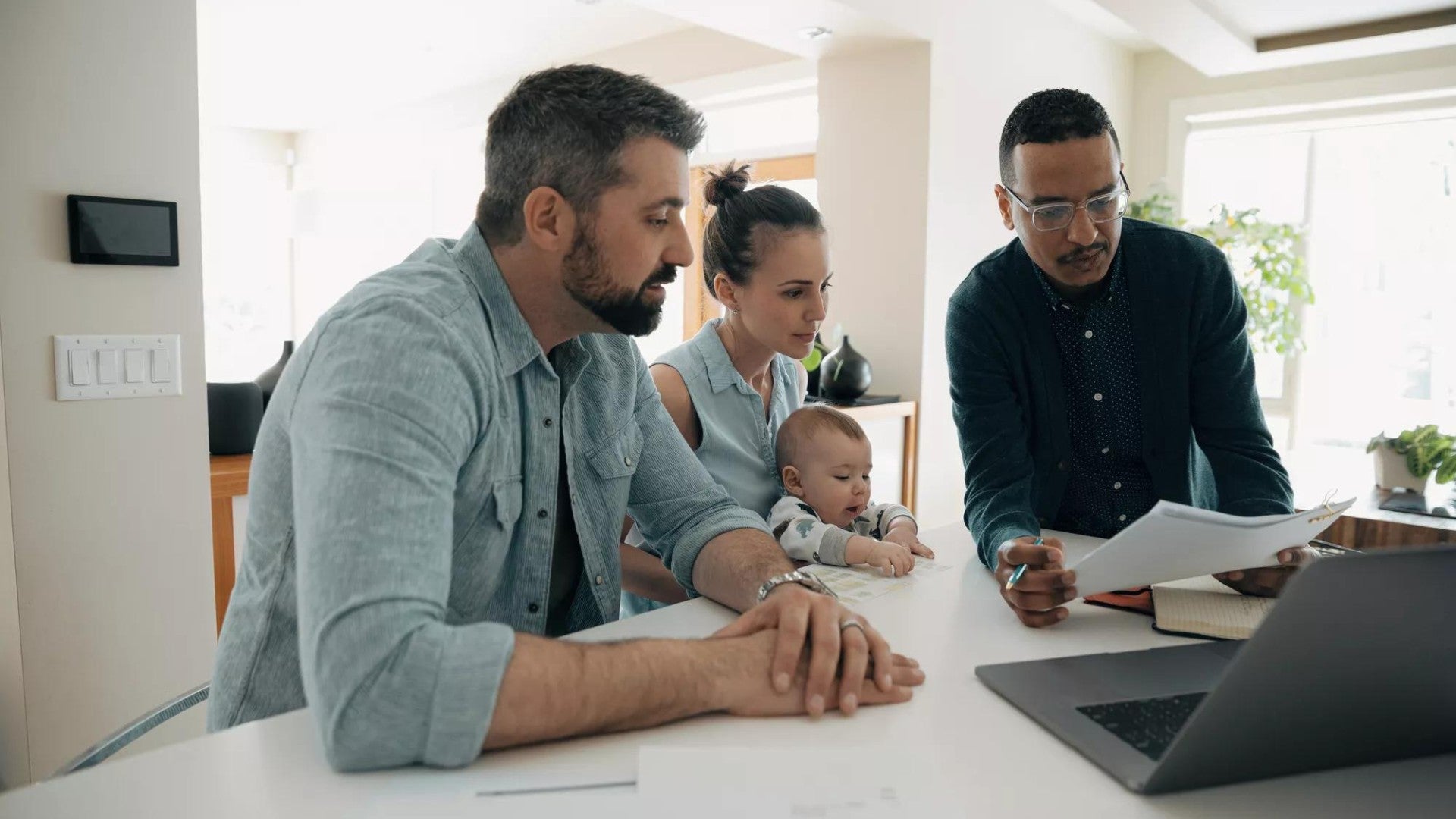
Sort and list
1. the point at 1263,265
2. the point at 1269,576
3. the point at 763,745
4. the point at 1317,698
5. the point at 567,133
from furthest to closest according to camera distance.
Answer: the point at 1263,265, the point at 1269,576, the point at 567,133, the point at 763,745, the point at 1317,698

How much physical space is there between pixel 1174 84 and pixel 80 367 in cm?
516

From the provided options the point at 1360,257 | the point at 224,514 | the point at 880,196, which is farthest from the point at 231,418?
the point at 1360,257

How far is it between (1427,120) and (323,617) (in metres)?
5.34

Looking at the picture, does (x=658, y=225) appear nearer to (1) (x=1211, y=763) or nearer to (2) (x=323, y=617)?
(2) (x=323, y=617)

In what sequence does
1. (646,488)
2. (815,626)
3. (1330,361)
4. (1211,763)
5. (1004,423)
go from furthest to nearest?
(1330,361) → (1004,423) → (646,488) → (815,626) → (1211,763)

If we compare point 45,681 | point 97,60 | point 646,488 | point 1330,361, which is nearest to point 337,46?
point 97,60

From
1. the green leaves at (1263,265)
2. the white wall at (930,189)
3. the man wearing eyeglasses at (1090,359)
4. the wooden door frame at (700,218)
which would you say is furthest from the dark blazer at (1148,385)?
the green leaves at (1263,265)

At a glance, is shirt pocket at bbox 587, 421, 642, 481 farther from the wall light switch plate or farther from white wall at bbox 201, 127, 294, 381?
white wall at bbox 201, 127, 294, 381

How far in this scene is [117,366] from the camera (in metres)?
1.89

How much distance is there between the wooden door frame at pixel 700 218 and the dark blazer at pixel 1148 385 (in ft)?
10.7

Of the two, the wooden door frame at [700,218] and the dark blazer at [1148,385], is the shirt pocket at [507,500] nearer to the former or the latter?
the dark blazer at [1148,385]

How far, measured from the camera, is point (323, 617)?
77 centimetres

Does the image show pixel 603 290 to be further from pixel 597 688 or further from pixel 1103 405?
pixel 1103 405

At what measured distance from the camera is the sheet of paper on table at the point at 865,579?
127 cm
